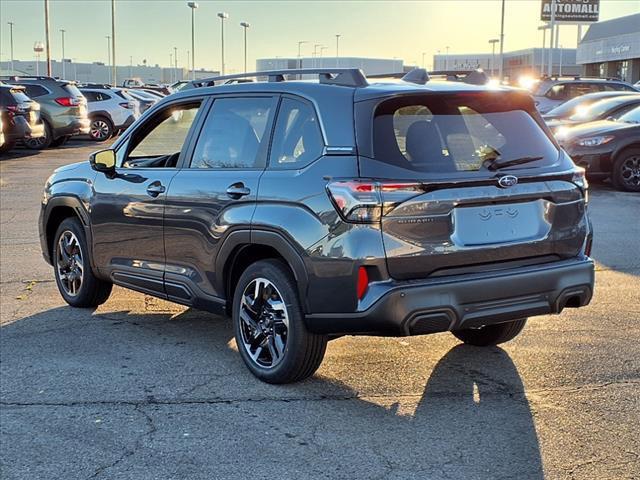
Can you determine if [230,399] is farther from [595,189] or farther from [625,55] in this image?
[625,55]

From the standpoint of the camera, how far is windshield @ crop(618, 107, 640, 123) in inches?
562

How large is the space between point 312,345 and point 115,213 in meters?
2.13

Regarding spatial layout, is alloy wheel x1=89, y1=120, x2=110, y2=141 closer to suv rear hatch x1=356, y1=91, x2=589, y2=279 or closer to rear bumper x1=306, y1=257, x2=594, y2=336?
suv rear hatch x1=356, y1=91, x2=589, y2=279

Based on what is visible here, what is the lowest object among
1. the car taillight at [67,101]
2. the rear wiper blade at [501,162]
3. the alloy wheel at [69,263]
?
the alloy wheel at [69,263]

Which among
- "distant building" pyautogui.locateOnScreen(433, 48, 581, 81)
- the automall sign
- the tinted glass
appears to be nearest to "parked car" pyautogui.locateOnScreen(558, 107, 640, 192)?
the tinted glass

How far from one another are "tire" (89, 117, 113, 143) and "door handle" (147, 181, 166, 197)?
2324 cm

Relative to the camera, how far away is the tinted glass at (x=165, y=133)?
5.74 metres

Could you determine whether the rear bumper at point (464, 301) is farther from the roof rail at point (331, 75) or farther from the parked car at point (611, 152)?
the parked car at point (611, 152)

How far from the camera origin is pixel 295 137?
4766 millimetres

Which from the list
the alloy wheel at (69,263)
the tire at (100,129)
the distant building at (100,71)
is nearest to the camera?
the alloy wheel at (69,263)

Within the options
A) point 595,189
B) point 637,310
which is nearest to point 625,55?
point 595,189

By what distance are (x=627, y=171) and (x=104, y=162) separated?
10.3 metres

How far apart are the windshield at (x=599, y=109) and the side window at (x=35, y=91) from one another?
14.6 metres

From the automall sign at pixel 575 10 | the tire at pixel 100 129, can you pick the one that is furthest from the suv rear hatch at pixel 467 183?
the automall sign at pixel 575 10
